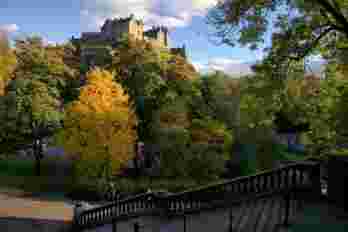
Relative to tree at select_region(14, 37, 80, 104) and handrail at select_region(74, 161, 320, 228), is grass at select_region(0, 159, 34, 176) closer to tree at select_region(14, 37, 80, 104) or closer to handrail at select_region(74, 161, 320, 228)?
tree at select_region(14, 37, 80, 104)

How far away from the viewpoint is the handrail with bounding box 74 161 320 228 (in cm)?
845

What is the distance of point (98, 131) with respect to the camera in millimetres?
18438

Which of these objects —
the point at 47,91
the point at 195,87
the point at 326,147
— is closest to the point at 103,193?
the point at 47,91

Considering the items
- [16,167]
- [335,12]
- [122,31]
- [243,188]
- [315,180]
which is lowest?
[16,167]

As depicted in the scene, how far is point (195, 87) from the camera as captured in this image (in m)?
26.6

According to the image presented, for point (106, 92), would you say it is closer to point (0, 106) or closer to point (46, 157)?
point (0, 106)

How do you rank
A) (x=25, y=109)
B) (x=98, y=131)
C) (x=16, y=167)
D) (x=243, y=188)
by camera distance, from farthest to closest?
(x=16, y=167) → (x=25, y=109) → (x=98, y=131) → (x=243, y=188)

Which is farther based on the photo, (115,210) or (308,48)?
(115,210)

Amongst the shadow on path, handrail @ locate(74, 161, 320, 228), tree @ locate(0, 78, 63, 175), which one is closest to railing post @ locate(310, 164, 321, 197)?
handrail @ locate(74, 161, 320, 228)

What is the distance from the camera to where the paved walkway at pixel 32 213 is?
45.6 ft

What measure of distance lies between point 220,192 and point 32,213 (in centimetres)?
1132

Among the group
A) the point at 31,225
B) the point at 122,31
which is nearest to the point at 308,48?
the point at 31,225

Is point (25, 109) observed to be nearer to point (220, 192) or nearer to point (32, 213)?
point (32, 213)

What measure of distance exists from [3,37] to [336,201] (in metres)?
41.4
